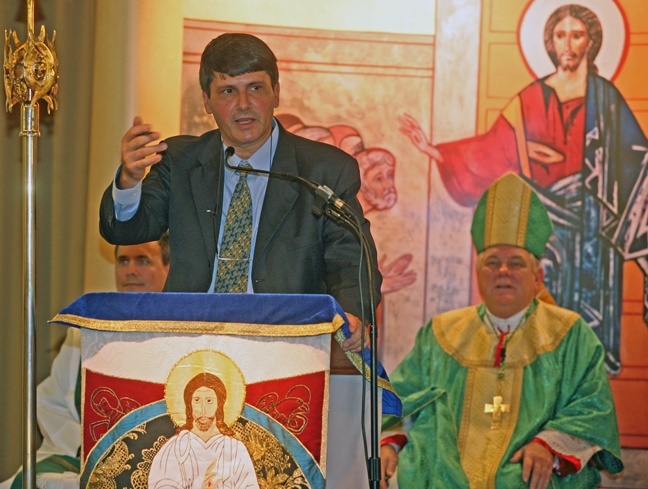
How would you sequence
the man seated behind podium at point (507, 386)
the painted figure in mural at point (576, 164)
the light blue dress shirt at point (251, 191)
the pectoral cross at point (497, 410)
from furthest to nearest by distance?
the painted figure in mural at point (576, 164)
the pectoral cross at point (497, 410)
the man seated behind podium at point (507, 386)
the light blue dress shirt at point (251, 191)

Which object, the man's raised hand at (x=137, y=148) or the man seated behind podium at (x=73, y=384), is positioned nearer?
the man's raised hand at (x=137, y=148)

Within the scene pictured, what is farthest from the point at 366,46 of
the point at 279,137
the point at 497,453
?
the point at 279,137

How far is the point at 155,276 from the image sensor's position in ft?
18.7

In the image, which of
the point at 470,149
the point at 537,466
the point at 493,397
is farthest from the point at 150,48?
the point at 537,466

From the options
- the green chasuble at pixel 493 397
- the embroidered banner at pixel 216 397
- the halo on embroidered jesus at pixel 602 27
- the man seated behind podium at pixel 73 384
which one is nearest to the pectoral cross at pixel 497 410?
the green chasuble at pixel 493 397

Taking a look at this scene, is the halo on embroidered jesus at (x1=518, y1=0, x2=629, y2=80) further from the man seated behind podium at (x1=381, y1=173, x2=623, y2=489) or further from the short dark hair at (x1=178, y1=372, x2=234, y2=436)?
the short dark hair at (x1=178, y1=372, x2=234, y2=436)

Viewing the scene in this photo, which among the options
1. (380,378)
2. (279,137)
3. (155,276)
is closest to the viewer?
(380,378)

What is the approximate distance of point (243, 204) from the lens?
3572mm

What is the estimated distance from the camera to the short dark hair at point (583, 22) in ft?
22.5

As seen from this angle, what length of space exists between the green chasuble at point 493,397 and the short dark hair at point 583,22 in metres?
1.78

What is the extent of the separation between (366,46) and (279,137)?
3259 millimetres

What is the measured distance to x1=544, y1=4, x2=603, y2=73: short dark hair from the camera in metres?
6.85

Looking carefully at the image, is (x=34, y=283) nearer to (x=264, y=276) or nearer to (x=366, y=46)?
(x=264, y=276)

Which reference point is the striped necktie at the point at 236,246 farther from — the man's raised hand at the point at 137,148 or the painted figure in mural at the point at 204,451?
the painted figure in mural at the point at 204,451
